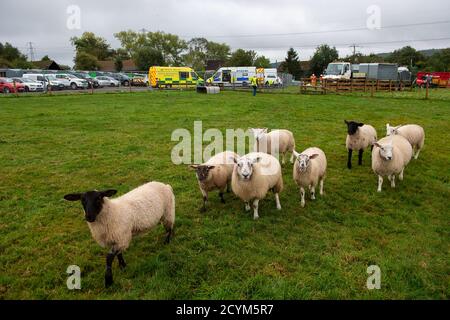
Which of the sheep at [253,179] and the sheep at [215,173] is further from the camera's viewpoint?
the sheep at [215,173]

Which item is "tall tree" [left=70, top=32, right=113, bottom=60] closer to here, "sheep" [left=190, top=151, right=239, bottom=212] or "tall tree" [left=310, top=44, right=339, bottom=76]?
"tall tree" [left=310, top=44, right=339, bottom=76]

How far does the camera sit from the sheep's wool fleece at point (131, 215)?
13.5 ft

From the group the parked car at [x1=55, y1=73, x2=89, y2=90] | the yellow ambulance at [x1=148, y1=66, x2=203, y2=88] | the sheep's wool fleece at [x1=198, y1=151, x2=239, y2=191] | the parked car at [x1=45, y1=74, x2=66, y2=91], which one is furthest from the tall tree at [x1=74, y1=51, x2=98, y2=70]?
the sheep's wool fleece at [x1=198, y1=151, x2=239, y2=191]

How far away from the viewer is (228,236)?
5.13 meters

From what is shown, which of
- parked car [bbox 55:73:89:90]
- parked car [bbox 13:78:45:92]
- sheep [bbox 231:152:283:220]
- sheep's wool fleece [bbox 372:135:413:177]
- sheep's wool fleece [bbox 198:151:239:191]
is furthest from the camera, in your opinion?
parked car [bbox 55:73:89:90]

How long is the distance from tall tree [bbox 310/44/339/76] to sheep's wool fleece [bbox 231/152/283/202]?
68330mm

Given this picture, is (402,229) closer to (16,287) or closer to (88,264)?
(88,264)

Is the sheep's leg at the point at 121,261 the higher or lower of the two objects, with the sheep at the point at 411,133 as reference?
lower

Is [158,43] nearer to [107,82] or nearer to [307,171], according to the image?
[107,82]

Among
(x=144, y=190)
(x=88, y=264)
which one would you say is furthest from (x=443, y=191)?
(x=88, y=264)

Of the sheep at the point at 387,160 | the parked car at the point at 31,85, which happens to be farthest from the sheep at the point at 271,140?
the parked car at the point at 31,85

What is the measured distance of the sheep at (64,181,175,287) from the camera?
12.9 feet

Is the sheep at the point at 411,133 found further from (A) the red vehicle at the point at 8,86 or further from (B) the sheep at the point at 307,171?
(A) the red vehicle at the point at 8,86

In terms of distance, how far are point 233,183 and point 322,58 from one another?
6971cm
